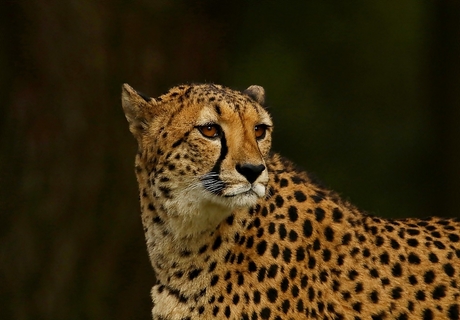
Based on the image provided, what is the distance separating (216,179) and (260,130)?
1.61 ft

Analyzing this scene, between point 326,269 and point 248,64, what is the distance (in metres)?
11.1

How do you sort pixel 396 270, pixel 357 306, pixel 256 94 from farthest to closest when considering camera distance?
pixel 256 94 < pixel 396 270 < pixel 357 306

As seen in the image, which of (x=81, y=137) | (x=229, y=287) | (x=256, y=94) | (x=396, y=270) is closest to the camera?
(x=229, y=287)

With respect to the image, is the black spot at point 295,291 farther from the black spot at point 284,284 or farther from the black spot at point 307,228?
the black spot at point 307,228

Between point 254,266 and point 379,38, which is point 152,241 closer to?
point 254,266

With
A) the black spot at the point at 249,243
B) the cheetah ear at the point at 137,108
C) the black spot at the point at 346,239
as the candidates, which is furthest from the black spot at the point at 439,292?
the cheetah ear at the point at 137,108

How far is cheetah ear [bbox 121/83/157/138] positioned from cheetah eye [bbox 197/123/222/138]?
1.70 ft

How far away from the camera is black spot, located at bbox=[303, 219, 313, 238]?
609 cm

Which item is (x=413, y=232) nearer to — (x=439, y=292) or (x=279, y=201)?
(x=439, y=292)

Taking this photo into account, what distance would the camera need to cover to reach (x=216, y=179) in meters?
5.61

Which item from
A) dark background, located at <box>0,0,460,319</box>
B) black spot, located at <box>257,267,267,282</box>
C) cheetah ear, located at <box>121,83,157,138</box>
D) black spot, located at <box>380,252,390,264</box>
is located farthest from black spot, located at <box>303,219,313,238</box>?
dark background, located at <box>0,0,460,319</box>

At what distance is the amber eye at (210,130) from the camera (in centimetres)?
575

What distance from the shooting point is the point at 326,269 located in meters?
6.07

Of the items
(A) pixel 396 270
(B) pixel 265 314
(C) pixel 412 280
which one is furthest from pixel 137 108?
(C) pixel 412 280
